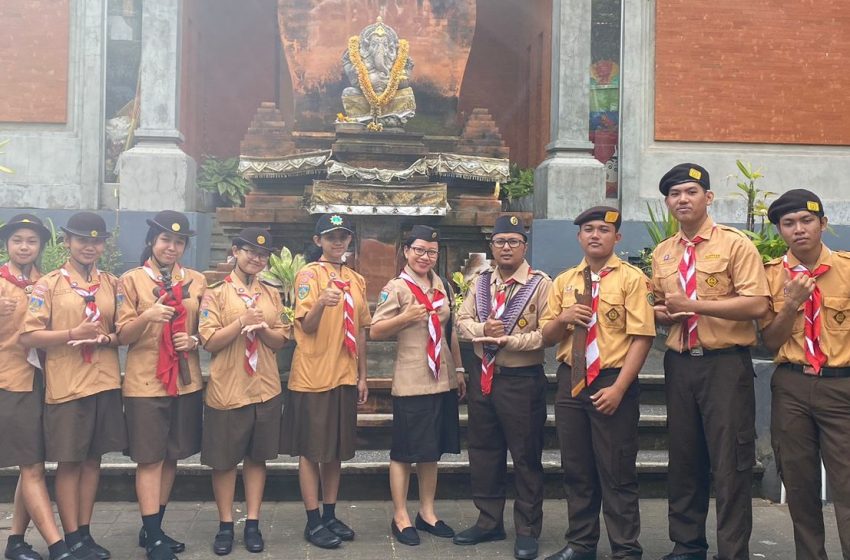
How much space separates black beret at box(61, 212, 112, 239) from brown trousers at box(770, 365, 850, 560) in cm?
391

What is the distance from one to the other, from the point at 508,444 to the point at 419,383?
665 millimetres

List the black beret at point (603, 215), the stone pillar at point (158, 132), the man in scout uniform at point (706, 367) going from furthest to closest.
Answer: the stone pillar at point (158, 132), the black beret at point (603, 215), the man in scout uniform at point (706, 367)

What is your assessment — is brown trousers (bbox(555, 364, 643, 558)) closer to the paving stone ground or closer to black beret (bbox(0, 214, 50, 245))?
the paving stone ground

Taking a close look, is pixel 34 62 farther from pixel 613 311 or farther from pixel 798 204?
pixel 798 204

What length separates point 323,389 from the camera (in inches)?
204

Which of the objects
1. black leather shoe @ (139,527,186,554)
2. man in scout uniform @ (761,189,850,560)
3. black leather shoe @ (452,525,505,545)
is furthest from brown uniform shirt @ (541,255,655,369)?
black leather shoe @ (139,527,186,554)

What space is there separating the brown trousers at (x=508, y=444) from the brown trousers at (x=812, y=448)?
53.7 inches

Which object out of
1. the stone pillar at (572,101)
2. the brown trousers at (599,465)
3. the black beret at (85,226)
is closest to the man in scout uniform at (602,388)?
the brown trousers at (599,465)

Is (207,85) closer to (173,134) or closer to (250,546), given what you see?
(173,134)

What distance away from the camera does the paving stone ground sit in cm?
500

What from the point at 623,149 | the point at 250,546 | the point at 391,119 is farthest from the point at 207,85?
the point at 250,546

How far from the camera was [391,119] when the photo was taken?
1073 centimetres

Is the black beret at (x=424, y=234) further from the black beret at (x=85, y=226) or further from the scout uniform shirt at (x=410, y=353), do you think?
the black beret at (x=85, y=226)

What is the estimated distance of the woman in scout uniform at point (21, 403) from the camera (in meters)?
4.69
